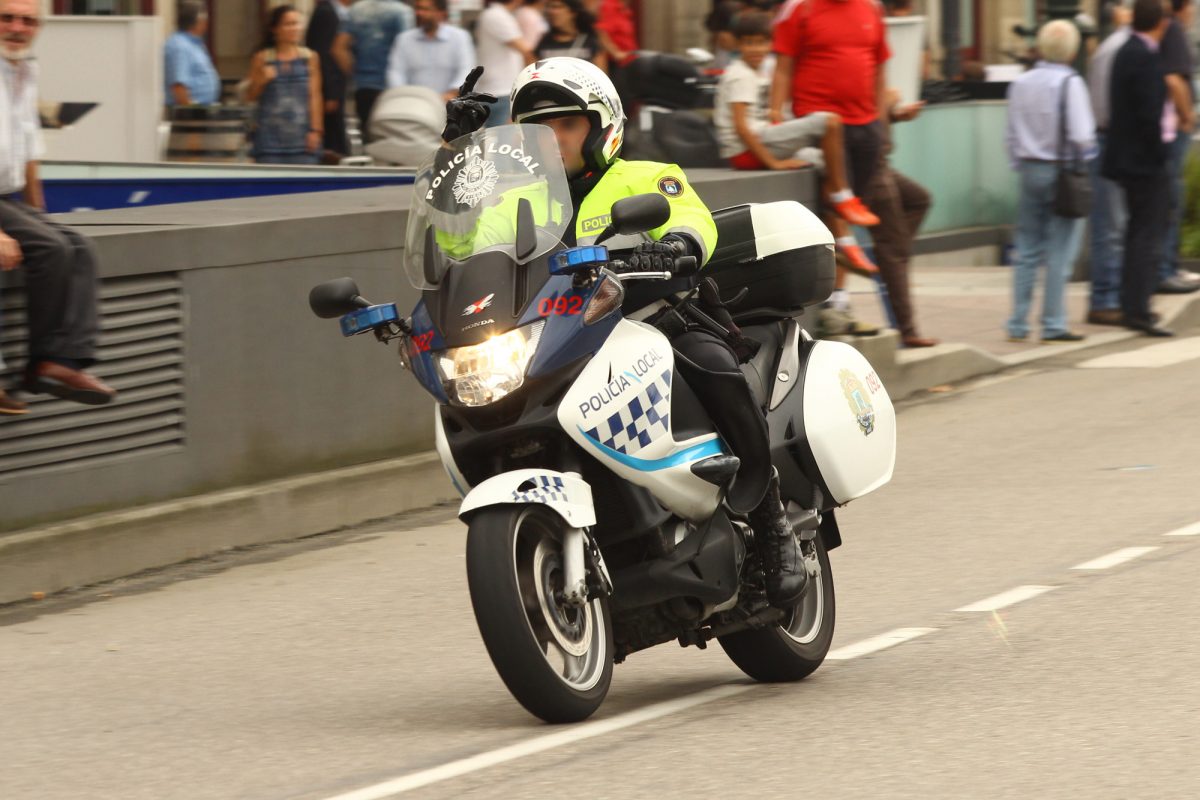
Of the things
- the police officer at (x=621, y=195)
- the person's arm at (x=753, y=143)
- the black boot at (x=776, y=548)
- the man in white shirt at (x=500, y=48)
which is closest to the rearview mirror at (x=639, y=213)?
the police officer at (x=621, y=195)

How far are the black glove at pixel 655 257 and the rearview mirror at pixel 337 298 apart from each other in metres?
0.74

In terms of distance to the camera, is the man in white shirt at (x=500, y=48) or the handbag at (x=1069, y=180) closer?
the handbag at (x=1069, y=180)

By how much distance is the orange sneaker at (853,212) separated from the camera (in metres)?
12.8

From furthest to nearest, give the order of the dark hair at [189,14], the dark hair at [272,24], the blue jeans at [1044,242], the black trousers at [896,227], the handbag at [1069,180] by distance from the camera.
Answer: the dark hair at [189,14] < the dark hair at [272,24] < the blue jeans at [1044,242] < the handbag at [1069,180] < the black trousers at [896,227]

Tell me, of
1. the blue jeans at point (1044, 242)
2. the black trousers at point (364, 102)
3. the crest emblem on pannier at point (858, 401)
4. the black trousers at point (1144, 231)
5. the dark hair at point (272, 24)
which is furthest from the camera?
the black trousers at point (364, 102)

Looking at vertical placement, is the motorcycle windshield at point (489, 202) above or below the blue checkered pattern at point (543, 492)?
above

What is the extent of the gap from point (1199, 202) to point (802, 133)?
22.2 feet

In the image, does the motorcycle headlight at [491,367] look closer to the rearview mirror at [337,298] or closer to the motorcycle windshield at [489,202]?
the motorcycle windshield at [489,202]

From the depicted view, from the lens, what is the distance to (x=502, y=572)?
18.3 feet

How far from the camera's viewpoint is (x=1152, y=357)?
14.8 m

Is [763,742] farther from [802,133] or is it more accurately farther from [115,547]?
[802,133]

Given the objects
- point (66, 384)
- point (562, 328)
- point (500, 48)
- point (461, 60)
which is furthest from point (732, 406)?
point (500, 48)

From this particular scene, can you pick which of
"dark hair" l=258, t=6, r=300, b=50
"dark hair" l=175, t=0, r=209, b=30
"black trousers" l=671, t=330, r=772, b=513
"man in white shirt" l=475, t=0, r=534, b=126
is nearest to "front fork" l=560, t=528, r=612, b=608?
"black trousers" l=671, t=330, r=772, b=513

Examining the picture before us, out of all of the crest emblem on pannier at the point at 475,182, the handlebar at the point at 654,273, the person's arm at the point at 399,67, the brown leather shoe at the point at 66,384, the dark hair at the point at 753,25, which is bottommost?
the brown leather shoe at the point at 66,384
